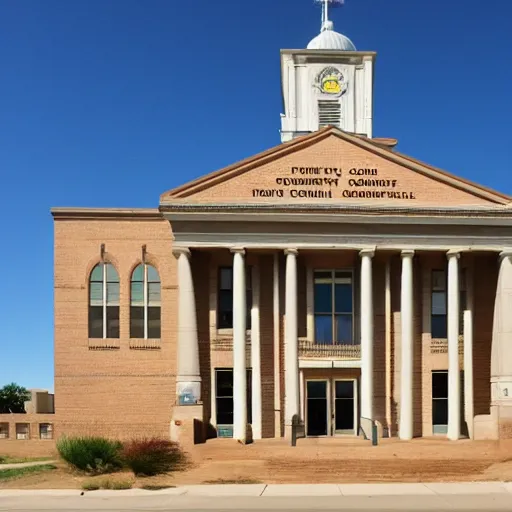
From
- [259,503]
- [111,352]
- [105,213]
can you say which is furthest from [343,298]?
[259,503]

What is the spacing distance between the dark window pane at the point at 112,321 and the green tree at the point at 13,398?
1749 cm

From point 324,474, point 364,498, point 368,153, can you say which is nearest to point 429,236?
point 368,153

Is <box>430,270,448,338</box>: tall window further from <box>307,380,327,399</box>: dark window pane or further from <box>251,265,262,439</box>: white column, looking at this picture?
<box>251,265,262,439</box>: white column

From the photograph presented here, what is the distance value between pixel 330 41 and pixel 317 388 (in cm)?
2201

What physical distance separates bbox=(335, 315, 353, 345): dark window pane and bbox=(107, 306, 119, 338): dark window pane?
8.33 metres

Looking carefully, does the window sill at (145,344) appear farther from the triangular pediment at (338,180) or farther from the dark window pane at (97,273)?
the triangular pediment at (338,180)

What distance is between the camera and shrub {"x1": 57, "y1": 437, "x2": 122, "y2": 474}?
65.3 feet

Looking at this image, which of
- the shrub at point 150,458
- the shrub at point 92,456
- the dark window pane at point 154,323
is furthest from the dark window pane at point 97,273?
the shrub at point 150,458

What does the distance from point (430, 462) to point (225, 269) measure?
33.9ft

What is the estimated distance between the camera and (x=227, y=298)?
26031 mm

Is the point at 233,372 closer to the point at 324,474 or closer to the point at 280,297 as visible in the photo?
the point at 280,297

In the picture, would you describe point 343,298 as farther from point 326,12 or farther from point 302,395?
point 326,12

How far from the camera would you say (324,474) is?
19500 millimetres

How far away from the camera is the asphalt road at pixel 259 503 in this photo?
15.0 metres
